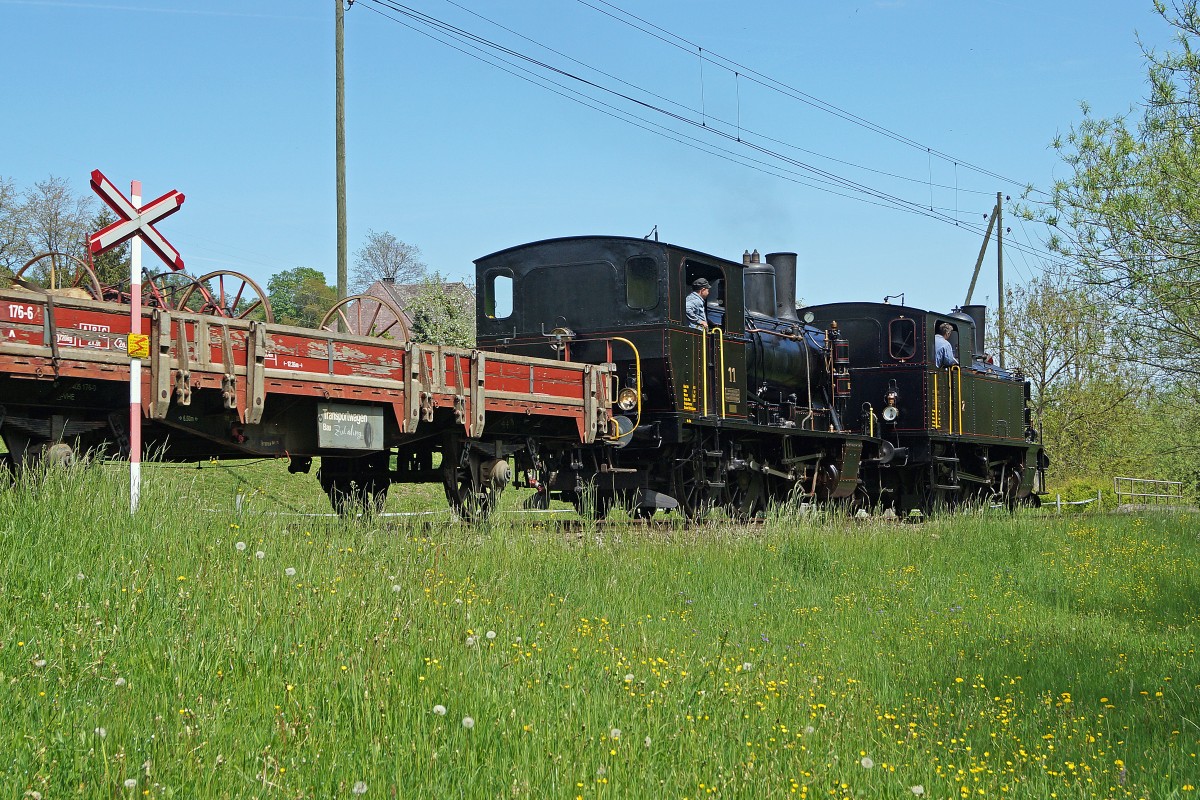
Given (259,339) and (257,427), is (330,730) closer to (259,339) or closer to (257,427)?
(259,339)

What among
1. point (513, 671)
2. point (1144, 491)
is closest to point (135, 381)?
point (513, 671)

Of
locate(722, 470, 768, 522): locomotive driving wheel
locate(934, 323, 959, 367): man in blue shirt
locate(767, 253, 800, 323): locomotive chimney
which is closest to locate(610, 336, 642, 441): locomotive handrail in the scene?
locate(722, 470, 768, 522): locomotive driving wheel

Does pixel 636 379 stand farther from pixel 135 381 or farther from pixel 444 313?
pixel 444 313

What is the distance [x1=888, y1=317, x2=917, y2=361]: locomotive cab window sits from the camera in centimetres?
1878

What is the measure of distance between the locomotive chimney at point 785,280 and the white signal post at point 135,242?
11035 millimetres

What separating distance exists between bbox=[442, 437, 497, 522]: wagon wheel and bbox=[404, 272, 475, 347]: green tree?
2336 cm

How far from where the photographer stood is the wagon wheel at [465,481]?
39.7 ft

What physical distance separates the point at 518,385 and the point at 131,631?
22.4 ft

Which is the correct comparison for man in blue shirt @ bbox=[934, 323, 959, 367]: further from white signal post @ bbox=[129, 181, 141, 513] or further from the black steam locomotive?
white signal post @ bbox=[129, 181, 141, 513]

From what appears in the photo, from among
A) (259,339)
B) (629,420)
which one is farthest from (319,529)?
(629,420)

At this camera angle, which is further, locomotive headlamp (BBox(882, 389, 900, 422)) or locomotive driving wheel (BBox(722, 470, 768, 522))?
locomotive headlamp (BBox(882, 389, 900, 422))

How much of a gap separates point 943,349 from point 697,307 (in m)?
6.95

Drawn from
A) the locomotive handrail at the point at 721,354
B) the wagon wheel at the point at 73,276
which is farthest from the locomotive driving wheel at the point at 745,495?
the wagon wheel at the point at 73,276

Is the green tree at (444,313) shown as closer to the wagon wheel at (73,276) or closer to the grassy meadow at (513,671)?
the wagon wheel at (73,276)
